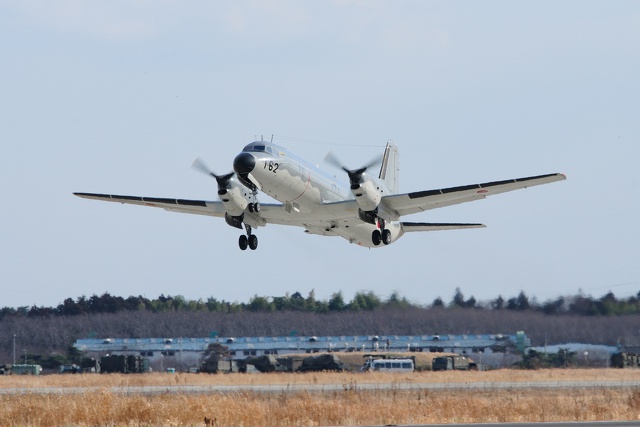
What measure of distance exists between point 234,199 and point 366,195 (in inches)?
209

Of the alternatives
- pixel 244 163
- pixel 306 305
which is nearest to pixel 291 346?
pixel 306 305

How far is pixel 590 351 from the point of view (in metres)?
51.9

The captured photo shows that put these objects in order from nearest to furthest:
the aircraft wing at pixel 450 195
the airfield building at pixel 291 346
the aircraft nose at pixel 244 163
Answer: the aircraft nose at pixel 244 163 → the aircraft wing at pixel 450 195 → the airfield building at pixel 291 346

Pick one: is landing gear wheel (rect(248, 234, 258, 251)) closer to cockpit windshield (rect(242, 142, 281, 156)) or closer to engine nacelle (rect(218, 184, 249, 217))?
engine nacelle (rect(218, 184, 249, 217))

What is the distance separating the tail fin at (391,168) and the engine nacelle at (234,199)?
430 inches

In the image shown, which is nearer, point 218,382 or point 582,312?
point 218,382

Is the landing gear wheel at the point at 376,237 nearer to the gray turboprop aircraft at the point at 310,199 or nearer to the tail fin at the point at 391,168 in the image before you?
the gray turboprop aircraft at the point at 310,199

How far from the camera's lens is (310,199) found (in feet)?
119

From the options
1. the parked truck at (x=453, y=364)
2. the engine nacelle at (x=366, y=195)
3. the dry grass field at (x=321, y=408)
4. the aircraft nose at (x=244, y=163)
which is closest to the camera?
the dry grass field at (x=321, y=408)

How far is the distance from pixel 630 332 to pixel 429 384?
12.4m

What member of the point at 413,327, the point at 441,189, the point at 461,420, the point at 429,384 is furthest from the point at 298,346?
the point at 461,420

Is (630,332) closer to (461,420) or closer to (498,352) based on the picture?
(498,352)

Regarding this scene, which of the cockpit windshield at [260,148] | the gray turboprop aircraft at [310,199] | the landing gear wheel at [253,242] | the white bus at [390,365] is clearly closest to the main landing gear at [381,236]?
the gray turboprop aircraft at [310,199]

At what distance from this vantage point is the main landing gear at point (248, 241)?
38812mm
